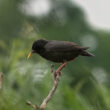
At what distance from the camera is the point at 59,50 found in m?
6.48

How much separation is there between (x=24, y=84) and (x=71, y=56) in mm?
2232

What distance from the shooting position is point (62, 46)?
639 centimetres

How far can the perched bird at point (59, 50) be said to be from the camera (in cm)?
634

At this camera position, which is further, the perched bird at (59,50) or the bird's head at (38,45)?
the bird's head at (38,45)

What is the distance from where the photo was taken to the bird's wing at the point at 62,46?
20.8 ft

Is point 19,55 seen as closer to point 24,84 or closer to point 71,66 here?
point 24,84

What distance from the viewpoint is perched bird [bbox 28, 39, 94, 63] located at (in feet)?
20.8

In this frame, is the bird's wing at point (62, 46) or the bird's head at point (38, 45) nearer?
the bird's wing at point (62, 46)

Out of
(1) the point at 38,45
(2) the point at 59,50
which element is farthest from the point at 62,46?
(1) the point at 38,45

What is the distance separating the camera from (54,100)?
8961 mm

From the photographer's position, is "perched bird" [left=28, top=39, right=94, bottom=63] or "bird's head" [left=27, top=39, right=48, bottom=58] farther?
"bird's head" [left=27, top=39, right=48, bottom=58]

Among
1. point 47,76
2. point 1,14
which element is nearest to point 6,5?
point 1,14

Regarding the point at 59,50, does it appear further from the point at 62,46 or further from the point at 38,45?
the point at 38,45

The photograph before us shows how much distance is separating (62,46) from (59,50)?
10 centimetres
